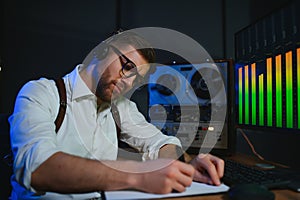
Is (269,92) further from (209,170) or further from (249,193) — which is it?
(249,193)

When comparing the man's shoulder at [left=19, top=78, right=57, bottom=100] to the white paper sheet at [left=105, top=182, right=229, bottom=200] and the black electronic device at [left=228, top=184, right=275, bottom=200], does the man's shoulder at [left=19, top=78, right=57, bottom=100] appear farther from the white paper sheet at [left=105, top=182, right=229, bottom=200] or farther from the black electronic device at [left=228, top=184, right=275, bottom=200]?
the black electronic device at [left=228, top=184, right=275, bottom=200]

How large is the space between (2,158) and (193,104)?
2.72 ft

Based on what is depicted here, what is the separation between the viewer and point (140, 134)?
3.91ft

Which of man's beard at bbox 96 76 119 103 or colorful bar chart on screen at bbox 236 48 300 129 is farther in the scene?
man's beard at bbox 96 76 119 103

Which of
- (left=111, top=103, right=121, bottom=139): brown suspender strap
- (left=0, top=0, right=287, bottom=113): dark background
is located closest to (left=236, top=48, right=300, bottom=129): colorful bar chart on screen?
(left=0, top=0, right=287, bottom=113): dark background

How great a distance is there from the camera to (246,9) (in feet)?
5.25

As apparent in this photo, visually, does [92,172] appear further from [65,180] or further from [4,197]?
[4,197]

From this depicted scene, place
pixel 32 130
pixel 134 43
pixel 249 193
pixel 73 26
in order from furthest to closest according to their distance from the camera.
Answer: pixel 73 26 < pixel 134 43 < pixel 32 130 < pixel 249 193

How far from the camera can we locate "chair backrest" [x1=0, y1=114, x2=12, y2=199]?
938 millimetres

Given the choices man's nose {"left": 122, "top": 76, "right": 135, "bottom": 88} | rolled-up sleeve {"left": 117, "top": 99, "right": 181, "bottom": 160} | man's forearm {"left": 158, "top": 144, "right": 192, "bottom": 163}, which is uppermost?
man's nose {"left": 122, "top": 76, "right": 135, "bottom": 88}

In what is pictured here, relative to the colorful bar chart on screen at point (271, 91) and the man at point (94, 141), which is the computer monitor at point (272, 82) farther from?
the man at point (94, 141)

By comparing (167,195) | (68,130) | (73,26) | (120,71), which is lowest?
(167,195)

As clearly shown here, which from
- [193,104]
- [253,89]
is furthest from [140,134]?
[253,89]

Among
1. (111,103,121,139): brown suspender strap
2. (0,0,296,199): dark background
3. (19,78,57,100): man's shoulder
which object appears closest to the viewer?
(19,78,57,100): man's shoulder
